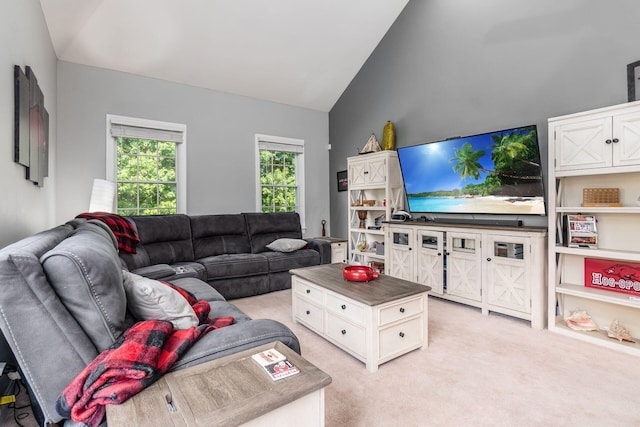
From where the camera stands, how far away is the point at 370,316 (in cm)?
210

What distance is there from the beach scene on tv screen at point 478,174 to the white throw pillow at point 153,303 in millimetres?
3054

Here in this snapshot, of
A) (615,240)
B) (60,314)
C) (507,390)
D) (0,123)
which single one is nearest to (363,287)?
(507,390)

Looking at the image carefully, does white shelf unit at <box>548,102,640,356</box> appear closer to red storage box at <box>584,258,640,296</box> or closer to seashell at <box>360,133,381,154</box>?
red storage box at <box>584,258,640,296</box>

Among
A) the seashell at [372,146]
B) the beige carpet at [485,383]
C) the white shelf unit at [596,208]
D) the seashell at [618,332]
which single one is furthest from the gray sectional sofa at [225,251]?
the seashell at [618,332]

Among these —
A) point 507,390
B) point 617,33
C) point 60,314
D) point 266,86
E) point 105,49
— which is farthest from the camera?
point 266,86

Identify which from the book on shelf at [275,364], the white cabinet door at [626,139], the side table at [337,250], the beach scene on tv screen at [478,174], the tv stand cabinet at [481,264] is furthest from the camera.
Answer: the side table at [337,250]

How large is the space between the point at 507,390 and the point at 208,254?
3306 millimetres

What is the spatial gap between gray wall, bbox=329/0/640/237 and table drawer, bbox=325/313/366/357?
7.16 feet

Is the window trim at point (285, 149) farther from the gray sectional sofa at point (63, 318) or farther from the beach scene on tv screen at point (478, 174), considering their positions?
the gray sectional sofa at point (63, 318)

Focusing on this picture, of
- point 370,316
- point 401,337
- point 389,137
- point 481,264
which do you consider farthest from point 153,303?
point 389,137

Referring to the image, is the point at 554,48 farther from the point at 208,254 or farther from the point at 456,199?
the point at 208,254

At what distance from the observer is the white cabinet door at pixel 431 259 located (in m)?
3.52

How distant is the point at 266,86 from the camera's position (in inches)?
188

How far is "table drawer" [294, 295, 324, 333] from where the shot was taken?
8.55 ft
